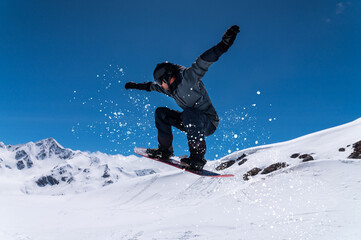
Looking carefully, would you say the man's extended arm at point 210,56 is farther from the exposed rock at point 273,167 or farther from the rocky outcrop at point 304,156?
the rocky outcrop at point 304,156

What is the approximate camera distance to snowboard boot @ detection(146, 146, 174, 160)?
510cm

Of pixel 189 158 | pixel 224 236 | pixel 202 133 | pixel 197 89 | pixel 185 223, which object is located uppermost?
pixel 197 89

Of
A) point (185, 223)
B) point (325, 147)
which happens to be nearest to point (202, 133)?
point (185, 223)

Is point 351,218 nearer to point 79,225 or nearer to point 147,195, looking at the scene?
point 79,225

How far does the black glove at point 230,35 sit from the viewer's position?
3.63 m

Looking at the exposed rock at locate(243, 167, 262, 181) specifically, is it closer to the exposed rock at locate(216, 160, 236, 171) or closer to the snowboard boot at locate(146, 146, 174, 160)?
the exposed rock at locate(216, 160, 236, 171)

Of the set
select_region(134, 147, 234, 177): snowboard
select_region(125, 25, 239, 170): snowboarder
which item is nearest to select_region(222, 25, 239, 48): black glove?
select_region(125, 25, 239, 170): snowboarder

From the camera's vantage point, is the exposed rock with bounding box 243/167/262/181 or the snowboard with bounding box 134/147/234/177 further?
the exposed rock with bounding box 243/167/262/181

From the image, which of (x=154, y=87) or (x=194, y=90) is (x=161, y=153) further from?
(x=194, y=90)

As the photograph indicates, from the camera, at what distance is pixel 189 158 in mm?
4469

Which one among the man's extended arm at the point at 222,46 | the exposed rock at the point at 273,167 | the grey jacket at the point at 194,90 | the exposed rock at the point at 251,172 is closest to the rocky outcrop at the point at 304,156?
the exposed rock at the point at 273,167

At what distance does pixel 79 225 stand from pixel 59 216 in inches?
163

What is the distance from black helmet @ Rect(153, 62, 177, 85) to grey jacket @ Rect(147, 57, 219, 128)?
5.1 inches

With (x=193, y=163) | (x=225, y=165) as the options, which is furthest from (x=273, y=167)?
(x=193, y=163)
